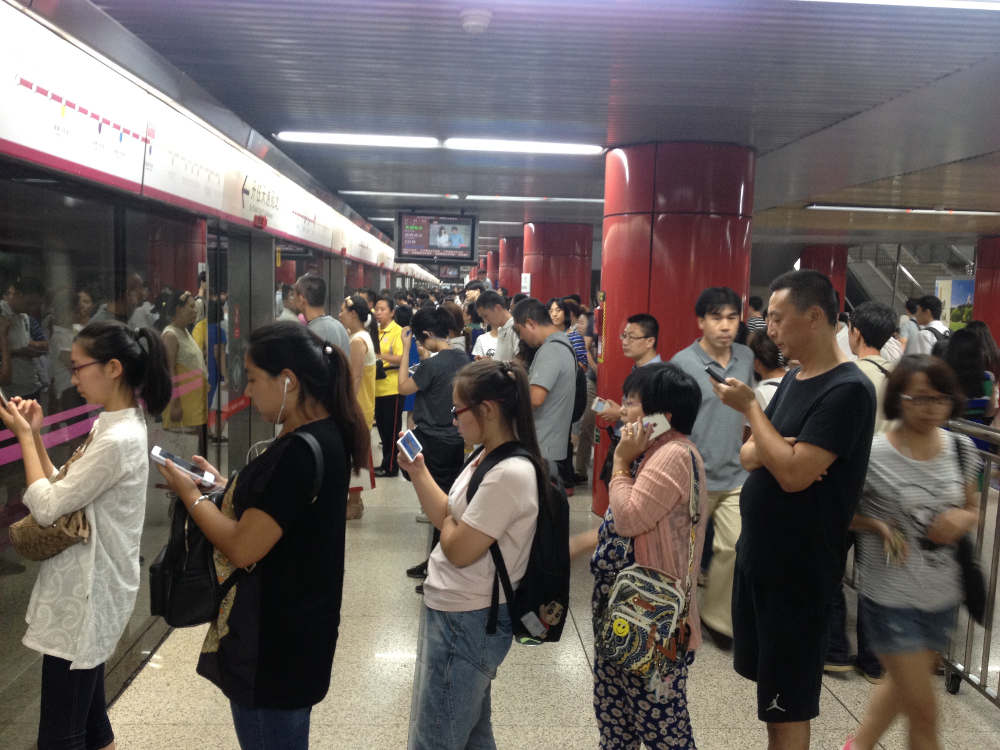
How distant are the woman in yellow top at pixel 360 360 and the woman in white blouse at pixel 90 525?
11.5 ft

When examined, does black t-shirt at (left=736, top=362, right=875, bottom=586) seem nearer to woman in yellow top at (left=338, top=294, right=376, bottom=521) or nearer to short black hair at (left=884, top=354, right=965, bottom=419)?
short black hair at (left=884, top=354, right=965, bottom=419)

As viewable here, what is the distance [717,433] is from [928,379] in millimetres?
1676

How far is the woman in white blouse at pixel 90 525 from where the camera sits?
2.29 m

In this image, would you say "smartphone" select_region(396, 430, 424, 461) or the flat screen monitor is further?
the flat screen monitor

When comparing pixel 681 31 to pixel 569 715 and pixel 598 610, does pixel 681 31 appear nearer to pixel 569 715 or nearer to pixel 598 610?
pixel 598 610

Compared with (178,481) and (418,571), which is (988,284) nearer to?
(418,571)

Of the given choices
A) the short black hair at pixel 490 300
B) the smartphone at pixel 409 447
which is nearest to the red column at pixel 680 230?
the short black hair at pixel 490 300

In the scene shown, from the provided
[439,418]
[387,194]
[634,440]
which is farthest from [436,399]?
[387,194]

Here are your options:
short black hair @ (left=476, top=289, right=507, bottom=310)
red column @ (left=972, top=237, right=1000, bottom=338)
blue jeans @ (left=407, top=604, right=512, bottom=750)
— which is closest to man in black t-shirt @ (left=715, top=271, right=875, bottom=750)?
blue jeans @ (left=407, top=604, right=512, bottom=750)

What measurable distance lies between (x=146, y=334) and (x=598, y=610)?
164 centimetres

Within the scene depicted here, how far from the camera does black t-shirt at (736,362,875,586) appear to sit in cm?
232

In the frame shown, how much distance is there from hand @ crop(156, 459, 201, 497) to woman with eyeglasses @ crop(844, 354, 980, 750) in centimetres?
200

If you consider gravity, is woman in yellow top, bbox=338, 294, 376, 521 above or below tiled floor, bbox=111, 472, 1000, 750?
above

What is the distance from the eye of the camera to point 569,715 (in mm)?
3486
